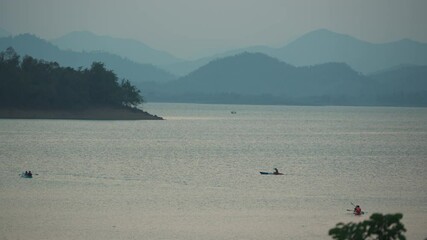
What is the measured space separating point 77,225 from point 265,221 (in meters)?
7.89

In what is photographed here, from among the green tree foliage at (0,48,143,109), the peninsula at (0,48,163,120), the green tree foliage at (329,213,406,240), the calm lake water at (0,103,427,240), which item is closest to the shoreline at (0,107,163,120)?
the peninsula at (0,48,163,120)

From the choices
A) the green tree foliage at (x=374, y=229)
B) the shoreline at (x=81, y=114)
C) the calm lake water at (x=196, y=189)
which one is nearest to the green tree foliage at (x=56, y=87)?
the shoreline at (x=81, y=114)

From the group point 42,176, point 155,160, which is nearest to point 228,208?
point 42,176

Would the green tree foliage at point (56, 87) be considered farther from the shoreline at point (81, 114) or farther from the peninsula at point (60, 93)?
the shoreline at point (81, 114)

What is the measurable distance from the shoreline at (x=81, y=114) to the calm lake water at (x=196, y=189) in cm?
4309

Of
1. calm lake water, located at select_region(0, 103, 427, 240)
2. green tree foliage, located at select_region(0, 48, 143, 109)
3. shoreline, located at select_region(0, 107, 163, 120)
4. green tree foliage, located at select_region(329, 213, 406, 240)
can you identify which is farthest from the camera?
shoreline, located at select_region(0, 107, 163, 120)

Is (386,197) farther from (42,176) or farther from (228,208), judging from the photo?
(42,176)

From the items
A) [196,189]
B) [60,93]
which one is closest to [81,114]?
[60,93]

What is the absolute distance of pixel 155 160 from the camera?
7006cm

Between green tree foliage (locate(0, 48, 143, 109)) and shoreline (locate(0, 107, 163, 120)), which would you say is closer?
green tree foliage (locate(0, 48, 143, 109))

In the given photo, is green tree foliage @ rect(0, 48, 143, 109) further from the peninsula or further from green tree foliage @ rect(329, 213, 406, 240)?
green tree foliage @ rect(329, 213, 406, 240)

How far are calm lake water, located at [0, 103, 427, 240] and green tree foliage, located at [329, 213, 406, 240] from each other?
16581 millimetres

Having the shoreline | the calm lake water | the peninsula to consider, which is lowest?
the calm lake water

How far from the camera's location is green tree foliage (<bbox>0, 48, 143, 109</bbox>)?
129 metres
